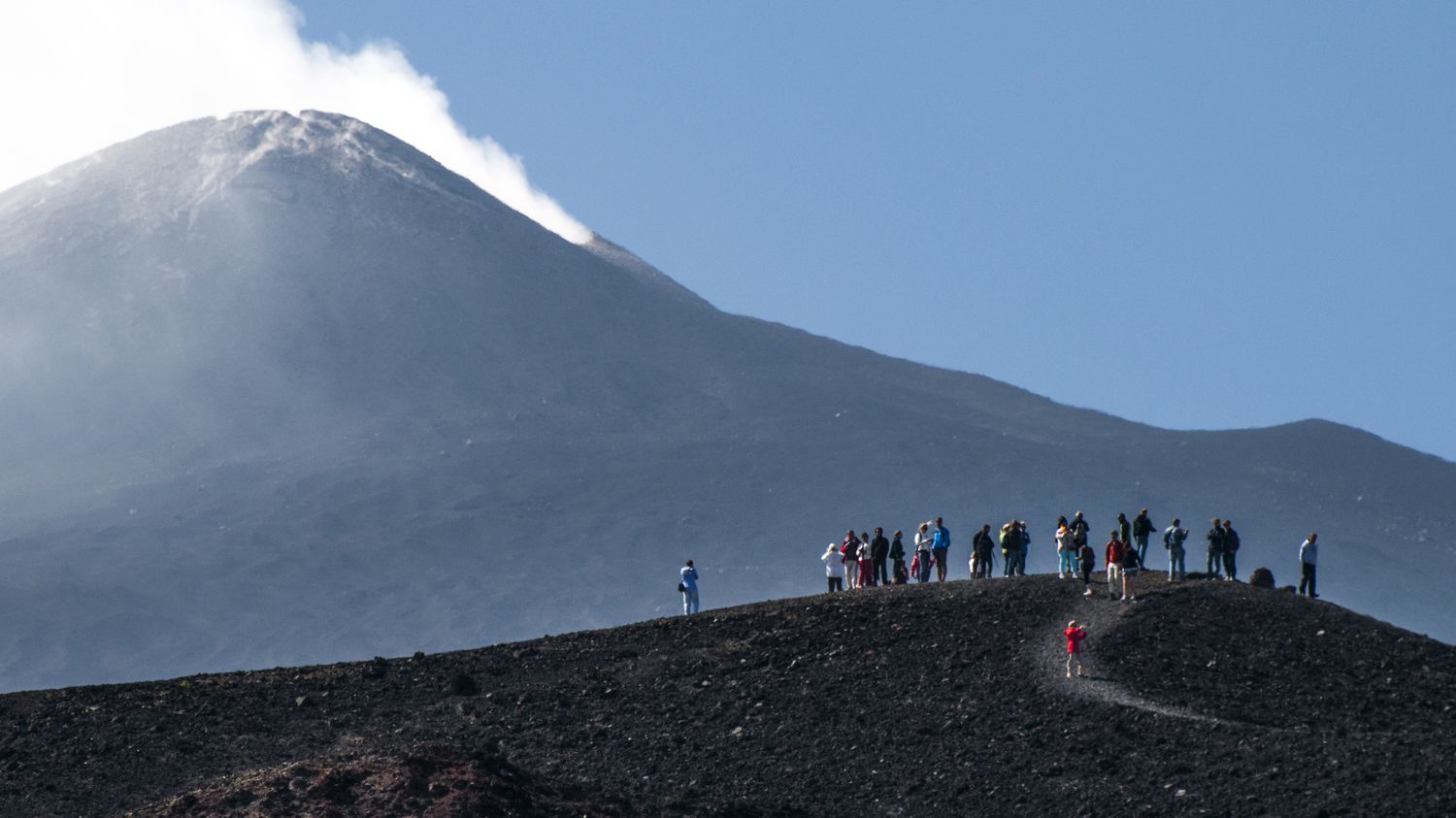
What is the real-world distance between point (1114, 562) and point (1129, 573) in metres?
1.18

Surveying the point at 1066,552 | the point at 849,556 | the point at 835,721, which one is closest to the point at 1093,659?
the point at 835,721

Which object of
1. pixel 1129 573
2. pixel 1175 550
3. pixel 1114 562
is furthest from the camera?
pixel 1175 550

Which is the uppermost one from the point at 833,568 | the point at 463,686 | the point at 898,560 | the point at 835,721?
the point at 898,560

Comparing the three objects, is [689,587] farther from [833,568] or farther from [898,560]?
[898,560]

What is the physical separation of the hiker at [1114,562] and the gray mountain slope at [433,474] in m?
118

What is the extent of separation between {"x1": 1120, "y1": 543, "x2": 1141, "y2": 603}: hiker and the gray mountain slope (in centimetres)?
11719

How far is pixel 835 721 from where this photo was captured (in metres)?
30.1

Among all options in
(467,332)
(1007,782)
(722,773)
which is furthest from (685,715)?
(467,332)

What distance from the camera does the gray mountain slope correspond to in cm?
15825

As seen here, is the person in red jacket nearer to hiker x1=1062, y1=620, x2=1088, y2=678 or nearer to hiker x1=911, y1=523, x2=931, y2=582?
hiker x1=911, y1=523, x2=931, y2=582

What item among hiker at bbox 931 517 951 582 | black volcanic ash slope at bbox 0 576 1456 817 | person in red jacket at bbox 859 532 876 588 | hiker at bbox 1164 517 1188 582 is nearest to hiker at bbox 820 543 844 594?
person in red jacket at bbox 859 532 876 588

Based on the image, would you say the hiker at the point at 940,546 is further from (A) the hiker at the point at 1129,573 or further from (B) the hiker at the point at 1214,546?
(B) the hiker at the point at 1214,546

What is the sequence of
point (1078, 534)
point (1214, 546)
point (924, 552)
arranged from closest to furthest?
point (1078, 534) → point (1214, 546) → point (924, 552)

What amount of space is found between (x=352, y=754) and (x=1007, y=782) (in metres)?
8.59
